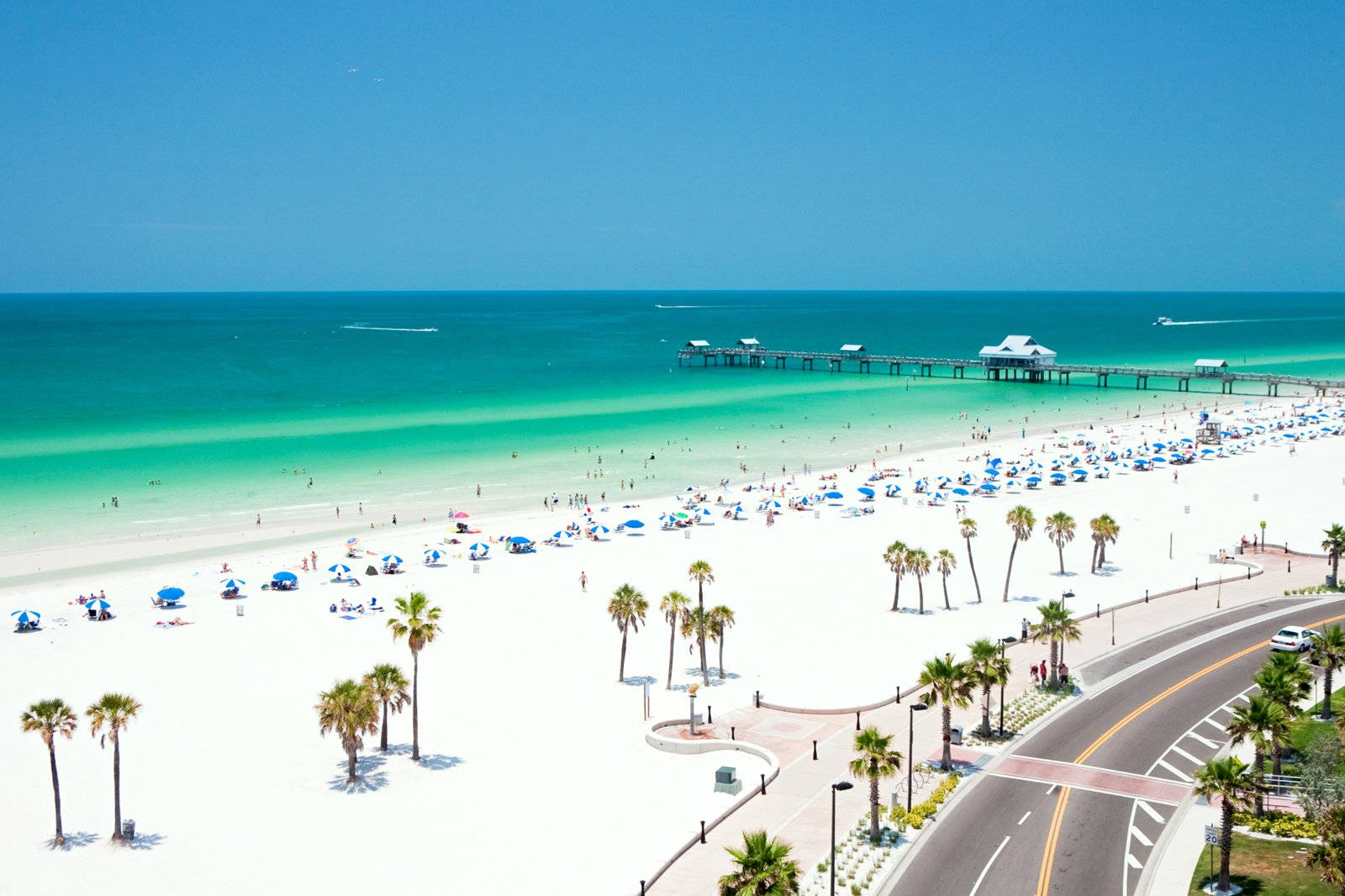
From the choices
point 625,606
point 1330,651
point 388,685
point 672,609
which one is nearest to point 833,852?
point 388,685

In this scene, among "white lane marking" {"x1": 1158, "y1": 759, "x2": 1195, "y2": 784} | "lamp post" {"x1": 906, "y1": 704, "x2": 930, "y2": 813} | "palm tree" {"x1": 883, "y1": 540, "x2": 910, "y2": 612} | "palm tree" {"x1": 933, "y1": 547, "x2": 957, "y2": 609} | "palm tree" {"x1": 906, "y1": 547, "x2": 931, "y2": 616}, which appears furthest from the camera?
"palm tree" {"x1": 933, "y1": 547, "x2": 957, "y2": 609}

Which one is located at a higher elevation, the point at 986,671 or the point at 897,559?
the point at 897,559

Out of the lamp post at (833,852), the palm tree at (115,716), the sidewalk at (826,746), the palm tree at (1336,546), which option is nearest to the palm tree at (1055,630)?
the sidewalk at (826,746)

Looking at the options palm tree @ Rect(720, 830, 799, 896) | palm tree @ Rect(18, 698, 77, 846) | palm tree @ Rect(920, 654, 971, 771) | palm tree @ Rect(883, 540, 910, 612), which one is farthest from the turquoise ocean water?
palm tree @ Rect(720, 830, 799, 896)

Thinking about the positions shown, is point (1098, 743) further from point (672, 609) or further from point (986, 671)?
point (672, 609)

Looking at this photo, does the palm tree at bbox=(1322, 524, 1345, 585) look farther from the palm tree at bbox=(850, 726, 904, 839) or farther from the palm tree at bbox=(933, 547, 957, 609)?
the palm tree at bbox=(850, 726, 904, 839)

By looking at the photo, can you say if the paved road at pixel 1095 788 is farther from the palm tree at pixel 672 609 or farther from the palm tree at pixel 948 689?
the palm tree at pixel 672 609
